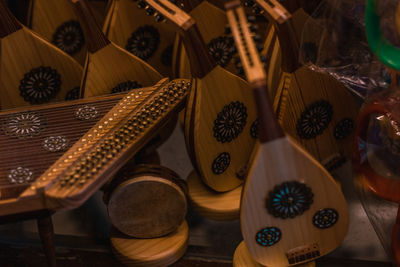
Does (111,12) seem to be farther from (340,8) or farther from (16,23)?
(340,8)

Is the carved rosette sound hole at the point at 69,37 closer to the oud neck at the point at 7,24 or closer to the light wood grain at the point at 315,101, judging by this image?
the oud neck at the point at 7,24

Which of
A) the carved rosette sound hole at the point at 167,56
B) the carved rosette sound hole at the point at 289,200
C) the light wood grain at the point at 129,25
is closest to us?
the carved rosette sound hole at the point at 289,200

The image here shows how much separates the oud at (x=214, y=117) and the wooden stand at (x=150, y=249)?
0.16 meters

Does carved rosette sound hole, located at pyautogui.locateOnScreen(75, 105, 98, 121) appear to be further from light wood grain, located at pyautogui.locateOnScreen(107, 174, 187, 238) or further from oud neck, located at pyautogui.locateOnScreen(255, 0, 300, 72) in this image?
oud neck, located at pyautogui.locateOnScreen(255, 0, 300, 72)

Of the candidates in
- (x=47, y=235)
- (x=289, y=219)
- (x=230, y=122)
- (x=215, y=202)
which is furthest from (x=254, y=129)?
(x=47, y=235)

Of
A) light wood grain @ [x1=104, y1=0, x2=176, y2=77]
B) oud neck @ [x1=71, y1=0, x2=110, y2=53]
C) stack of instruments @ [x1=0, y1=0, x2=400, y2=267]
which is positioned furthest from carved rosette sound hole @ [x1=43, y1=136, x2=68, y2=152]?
light wood grain @ [x1=104, y1=0, x2=176, y2=77]

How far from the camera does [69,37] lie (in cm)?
170

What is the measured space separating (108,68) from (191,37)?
0.31m

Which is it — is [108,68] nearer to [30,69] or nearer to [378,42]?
[30,69]

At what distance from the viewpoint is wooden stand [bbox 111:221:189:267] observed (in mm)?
1375

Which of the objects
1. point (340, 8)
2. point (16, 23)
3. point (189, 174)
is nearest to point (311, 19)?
point (340, 8)

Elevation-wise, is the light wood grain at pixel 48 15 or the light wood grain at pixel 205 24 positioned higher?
the light wood grain at pixel 48 15

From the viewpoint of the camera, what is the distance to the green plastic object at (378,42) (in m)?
1.09

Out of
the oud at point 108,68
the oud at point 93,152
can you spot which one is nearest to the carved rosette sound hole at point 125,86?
the oud at point 108,68
